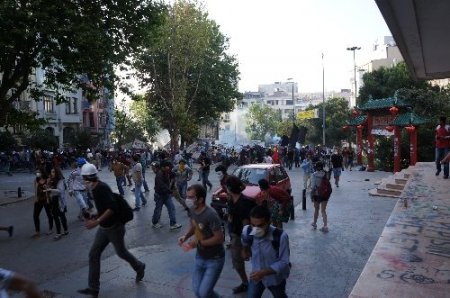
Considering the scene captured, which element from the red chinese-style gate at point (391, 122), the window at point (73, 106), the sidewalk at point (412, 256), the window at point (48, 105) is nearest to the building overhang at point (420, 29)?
the sidewalk at point (412, 256)

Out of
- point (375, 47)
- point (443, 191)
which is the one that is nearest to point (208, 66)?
point (443, 191)

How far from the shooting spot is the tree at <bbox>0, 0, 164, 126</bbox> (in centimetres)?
1464

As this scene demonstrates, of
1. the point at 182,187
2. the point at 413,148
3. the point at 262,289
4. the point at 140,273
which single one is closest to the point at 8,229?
the point at 140,273

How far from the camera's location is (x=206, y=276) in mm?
4957

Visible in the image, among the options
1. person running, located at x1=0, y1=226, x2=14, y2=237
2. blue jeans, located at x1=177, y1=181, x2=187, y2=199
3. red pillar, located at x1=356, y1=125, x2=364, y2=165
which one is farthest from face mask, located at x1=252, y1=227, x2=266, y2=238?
red pillar, located at x1=356, y1=125, x2=364, y2=165

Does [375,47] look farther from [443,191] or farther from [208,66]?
[443,191]

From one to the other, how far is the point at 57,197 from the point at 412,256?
24.1 feet

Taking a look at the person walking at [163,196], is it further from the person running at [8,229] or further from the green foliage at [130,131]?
the green foliage at [130,131]

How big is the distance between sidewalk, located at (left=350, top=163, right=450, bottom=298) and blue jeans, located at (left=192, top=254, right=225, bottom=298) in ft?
5.24

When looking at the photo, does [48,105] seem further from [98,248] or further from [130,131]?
[98,248]

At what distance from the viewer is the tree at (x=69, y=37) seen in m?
14.6

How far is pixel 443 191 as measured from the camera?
12.1 metres

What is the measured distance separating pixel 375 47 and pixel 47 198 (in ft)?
301

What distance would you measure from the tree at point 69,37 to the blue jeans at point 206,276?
1204 centimetres
